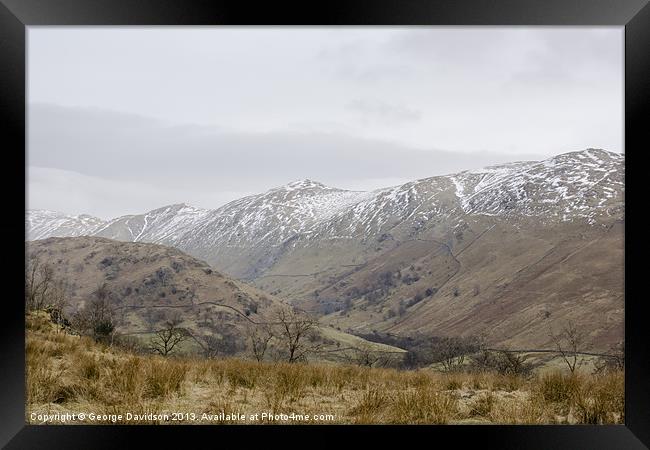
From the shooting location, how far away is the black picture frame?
3.08m

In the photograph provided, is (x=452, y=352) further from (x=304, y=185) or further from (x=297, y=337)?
(x=304, y=185)

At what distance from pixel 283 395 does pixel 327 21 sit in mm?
2951

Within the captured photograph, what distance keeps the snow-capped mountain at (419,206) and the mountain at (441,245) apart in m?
0.27

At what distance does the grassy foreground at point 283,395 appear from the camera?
3875 millimetres

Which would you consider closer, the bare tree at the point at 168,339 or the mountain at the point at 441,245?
the bare tree at the point at 168,339

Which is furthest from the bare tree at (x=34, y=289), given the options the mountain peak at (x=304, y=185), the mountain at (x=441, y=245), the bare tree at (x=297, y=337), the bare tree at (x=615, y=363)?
the mountain peak at (x=304, y=185)

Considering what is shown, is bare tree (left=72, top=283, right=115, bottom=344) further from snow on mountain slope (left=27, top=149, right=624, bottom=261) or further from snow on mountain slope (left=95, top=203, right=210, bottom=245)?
snow on mountain slope (left=27, top=149, right=624, bottom=261)

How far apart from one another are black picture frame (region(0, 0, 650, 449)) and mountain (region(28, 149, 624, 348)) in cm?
4864

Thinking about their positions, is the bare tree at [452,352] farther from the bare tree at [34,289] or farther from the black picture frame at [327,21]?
the black picture frame at [327,21]

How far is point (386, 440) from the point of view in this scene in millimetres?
3139

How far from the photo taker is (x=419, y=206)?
4390 inches

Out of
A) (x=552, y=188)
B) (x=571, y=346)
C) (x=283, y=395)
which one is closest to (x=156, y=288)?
(x=571, y=346)

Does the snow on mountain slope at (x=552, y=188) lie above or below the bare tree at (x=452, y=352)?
above

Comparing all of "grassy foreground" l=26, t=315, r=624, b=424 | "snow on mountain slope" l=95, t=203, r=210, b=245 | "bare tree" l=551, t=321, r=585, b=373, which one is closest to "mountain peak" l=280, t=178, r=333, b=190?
"snow on mountain slope" l=95, t=203, r=210, b=245
